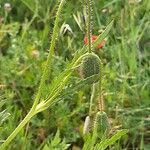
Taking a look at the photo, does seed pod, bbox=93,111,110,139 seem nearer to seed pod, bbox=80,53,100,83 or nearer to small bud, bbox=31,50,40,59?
seed pod, bbox=80,53,100,83

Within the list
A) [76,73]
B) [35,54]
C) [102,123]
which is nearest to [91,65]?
[102,123]

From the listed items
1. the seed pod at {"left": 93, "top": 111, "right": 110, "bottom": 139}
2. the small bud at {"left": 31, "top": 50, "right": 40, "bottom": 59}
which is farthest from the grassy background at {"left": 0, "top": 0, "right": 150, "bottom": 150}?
the seed pod at {"left": 93, "top": 111, "right": 110, "bottom": 139}

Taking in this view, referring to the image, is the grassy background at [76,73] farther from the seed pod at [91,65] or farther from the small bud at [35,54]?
the seed pod at [91,65]

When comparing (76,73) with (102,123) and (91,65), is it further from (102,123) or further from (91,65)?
(91,65)

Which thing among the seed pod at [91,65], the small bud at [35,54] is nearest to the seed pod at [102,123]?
the seed pod at [91,65]

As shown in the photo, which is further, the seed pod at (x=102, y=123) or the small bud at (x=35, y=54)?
the small bud at (x=35, y=54)

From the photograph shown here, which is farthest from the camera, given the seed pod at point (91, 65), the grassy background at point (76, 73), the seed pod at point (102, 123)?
the grassy background at point (76, 73)
